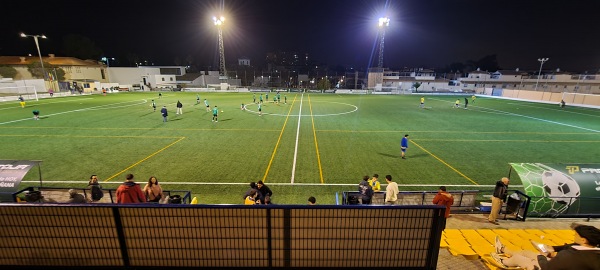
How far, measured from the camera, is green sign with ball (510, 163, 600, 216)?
8070 mm

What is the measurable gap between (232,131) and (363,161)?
12034 millimetres

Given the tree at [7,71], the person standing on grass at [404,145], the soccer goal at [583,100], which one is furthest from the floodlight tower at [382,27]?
the tree at [7,71]

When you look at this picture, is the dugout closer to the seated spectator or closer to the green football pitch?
the green football pitch

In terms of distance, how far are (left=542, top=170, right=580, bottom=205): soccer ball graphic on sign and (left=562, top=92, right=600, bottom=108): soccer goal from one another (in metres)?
50.9

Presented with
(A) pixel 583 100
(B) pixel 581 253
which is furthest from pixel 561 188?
(A) pixel 583 100

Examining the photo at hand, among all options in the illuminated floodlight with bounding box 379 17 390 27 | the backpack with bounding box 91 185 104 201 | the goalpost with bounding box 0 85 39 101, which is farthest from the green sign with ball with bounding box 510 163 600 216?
the goalpost with bounding box 0 85 39 101

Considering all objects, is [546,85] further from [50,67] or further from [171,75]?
[50,67]

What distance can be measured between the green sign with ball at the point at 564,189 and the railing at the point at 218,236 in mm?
6635

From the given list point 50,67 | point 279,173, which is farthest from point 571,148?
point 50,67

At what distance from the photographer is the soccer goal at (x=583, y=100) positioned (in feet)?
138

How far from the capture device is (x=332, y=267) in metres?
4.22

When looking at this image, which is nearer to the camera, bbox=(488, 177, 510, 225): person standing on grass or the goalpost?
bbox=(488, 177, 510, 225): person standing on grass

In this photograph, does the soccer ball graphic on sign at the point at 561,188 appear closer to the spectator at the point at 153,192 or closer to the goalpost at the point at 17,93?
the spectator at the point at 153,192

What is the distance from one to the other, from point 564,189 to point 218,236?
10.2m
